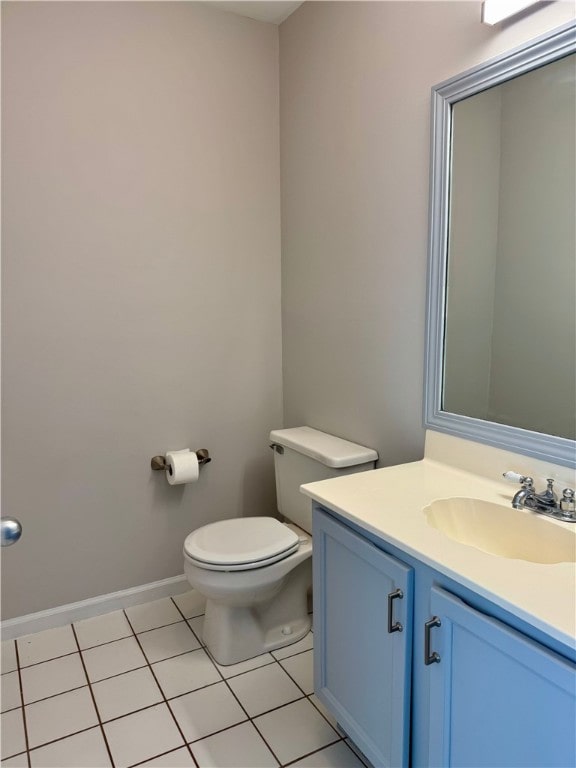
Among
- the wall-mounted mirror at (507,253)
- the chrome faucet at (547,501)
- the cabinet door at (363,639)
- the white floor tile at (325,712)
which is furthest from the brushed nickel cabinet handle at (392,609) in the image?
the white floor tile at (325,712)

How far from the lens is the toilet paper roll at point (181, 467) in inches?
89.4

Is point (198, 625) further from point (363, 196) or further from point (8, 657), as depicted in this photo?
point (363, 196)

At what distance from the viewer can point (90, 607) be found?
2.29 m

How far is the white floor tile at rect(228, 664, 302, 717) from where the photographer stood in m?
1.80

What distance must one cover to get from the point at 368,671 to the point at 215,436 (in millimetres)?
1313

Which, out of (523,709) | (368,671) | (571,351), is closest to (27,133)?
(571,351)

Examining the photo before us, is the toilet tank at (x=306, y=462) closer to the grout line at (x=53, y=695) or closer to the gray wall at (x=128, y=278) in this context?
the gray wall at (x=128, y=278)

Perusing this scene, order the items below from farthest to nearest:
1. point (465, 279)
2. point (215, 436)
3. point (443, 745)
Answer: point (215, 436) < point (465, 279) < point (443, 745)

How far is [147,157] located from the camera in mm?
2182

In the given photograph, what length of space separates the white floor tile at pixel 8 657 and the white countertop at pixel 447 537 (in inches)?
54.1

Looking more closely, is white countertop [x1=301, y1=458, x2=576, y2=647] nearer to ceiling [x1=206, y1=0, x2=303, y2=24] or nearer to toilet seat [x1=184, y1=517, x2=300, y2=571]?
toilet seat [x1=184, y1=517, x2=300, y2=571]

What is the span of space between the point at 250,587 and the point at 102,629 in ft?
2.53

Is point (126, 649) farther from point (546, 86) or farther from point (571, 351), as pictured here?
point (546, 86)

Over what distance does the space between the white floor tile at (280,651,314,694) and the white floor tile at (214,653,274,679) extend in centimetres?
6
